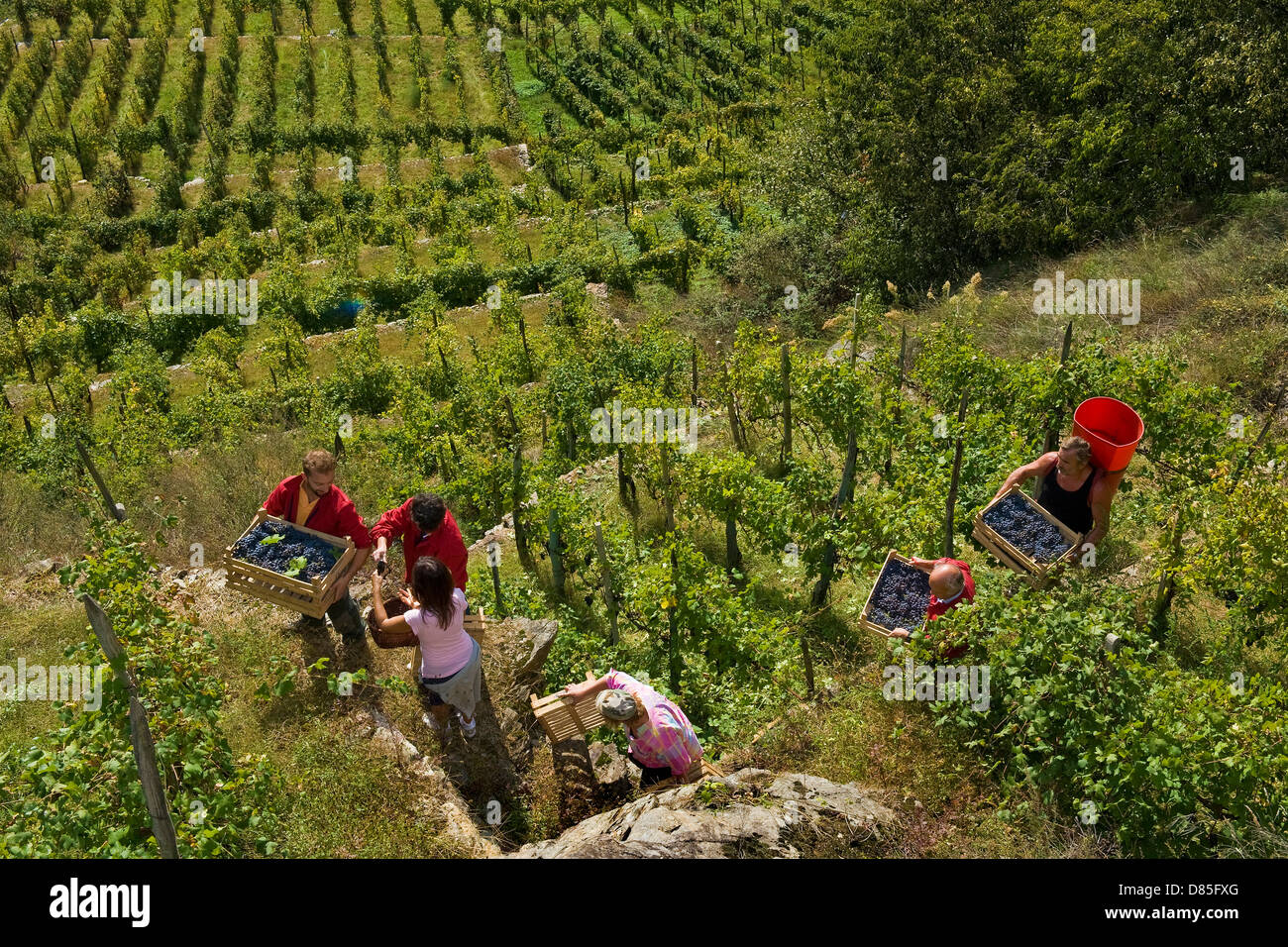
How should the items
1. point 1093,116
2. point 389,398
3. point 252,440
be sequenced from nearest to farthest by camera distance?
1. point 252,440
2. point 1093,116
3. point 389,398

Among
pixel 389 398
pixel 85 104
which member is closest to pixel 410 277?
pixel 389 398

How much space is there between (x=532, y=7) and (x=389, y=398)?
37.1 meters

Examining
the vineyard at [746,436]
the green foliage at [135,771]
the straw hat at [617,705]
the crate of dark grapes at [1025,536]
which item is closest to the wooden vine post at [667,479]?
the vineyard at [746,436]

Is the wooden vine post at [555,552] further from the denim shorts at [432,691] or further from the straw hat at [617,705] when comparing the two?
the straw hat at [617,705]

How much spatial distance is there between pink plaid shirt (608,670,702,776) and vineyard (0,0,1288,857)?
0.85 metres

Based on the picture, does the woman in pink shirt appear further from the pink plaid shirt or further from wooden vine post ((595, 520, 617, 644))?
wooden vine post ((595, 520, 617, 644))

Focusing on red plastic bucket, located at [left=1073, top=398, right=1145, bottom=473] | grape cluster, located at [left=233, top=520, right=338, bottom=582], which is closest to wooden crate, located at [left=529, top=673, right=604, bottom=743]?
grape cluster, located at [left=233, top=520, right=338, bottom=582]

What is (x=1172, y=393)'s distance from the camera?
7660 millimetres

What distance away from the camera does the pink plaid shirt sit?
17.6 feet

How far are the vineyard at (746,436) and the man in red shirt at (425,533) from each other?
51 cm

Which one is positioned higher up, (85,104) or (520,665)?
(85,104)

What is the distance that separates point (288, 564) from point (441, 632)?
1.47 metres
